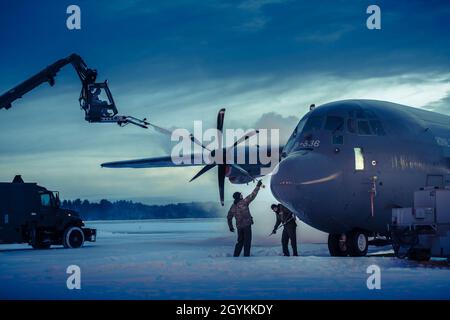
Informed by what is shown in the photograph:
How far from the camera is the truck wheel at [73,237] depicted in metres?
26.9

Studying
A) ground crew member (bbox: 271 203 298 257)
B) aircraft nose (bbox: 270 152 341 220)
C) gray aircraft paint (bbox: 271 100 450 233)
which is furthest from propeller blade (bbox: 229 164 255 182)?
aircraft nose (bbox: 270 152 341 220)

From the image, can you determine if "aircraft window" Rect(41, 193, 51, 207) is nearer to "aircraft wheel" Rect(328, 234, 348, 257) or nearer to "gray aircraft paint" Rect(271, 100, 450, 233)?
"gray aircraft paint" Rect(271, 100, 450, 233)

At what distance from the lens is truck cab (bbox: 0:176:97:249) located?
85.1 feet

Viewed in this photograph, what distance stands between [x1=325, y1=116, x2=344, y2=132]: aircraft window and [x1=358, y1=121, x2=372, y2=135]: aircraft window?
54cm

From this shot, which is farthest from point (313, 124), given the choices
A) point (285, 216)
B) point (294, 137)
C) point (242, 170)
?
point (242, 170)

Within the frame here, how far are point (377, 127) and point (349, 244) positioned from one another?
3590mm

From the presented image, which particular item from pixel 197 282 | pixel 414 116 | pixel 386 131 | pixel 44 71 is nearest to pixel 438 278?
pixel 197 282

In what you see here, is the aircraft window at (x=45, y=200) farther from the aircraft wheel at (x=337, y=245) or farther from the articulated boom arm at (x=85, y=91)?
the aircraft wheel at (x=337, y=245)

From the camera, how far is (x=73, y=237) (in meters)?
27.2

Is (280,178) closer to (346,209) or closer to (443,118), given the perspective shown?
(346,209)

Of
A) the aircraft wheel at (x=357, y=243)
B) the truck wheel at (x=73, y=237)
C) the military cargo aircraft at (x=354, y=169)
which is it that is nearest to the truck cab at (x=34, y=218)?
the truck wheel at (x=73, y=237)

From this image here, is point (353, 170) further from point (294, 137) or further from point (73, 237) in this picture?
point (73, 237)

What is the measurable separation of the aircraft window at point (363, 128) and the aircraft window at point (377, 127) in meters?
0.17
